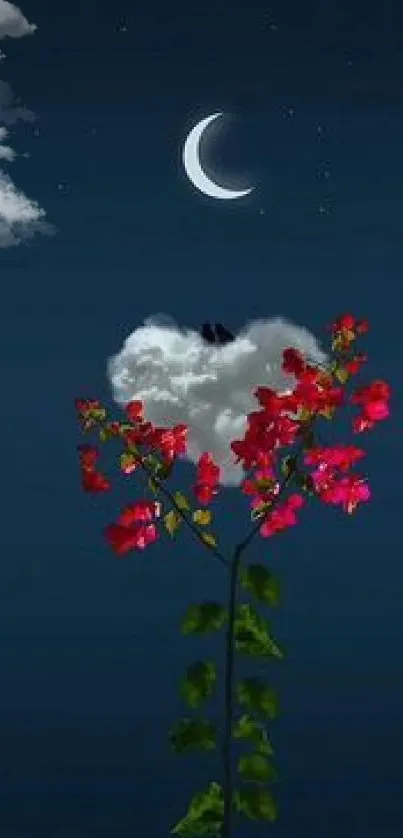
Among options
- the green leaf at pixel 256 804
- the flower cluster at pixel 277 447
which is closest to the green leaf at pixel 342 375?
the flower cluster at pixel 277 447

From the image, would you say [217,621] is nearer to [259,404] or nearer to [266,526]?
[266,526]

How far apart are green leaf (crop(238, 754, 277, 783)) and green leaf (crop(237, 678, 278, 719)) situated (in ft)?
0.67

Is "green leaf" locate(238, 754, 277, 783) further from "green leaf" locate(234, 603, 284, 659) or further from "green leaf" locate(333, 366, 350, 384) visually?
"green leaf" locate(333, 366, 350, 384)

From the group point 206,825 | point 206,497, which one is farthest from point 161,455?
point 206,825

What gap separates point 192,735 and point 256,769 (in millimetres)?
318

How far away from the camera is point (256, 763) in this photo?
16.1ft

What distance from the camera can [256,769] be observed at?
16.1 feet

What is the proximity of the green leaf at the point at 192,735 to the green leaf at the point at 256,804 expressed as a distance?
0.27 m

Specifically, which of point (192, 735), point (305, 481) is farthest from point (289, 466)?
point (192, 735)

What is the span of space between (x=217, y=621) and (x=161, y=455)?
80cm

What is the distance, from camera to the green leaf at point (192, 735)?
15.9ft

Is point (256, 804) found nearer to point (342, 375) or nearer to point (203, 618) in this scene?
point (203, 618)

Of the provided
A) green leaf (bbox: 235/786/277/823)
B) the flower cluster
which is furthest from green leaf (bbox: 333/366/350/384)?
green leaf (bbox: 235/786/277/823)

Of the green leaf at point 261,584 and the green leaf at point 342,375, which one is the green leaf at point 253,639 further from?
the green leaf at point 342,375
